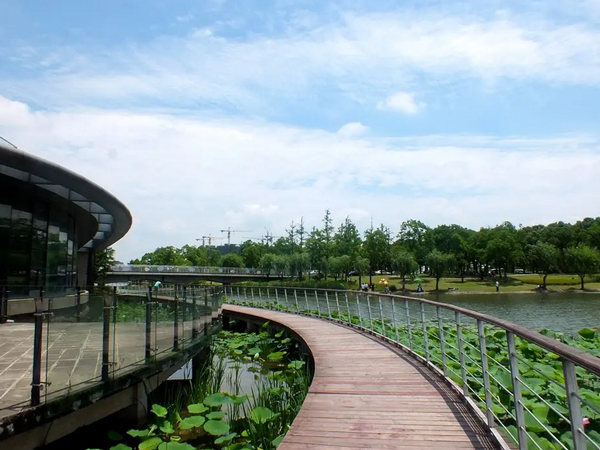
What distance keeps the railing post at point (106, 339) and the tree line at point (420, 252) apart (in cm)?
5401

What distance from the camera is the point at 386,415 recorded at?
5223 mm

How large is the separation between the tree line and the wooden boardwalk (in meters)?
51.9

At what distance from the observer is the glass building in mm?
12297

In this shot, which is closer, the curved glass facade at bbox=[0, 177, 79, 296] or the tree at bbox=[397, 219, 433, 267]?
the curved glass facade at bbox=[0, 177, 79, 296]

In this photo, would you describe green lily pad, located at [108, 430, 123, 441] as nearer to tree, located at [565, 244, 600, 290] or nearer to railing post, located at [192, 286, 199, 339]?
railing post, located at [192, 286, 199, 339]

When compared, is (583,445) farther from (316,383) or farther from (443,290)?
(443,290)

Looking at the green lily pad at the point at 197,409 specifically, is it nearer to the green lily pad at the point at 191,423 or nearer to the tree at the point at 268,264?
the green lily pad at the point at 191,423

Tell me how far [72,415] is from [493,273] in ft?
248

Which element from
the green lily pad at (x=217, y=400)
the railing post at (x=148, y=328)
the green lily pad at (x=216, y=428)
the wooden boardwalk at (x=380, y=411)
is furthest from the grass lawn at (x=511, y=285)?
the green lily pad at (x=216, y=428)

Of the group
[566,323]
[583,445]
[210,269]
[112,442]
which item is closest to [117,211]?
[112,442]

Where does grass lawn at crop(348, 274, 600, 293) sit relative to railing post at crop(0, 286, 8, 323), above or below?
below

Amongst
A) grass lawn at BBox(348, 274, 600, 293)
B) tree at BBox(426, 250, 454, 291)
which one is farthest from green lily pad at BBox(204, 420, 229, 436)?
tree at BBox(426, 250, 454, 291)

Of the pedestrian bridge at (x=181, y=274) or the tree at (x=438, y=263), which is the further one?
the tree at (x=438, y=263)

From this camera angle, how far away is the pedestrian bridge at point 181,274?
2168 inches
